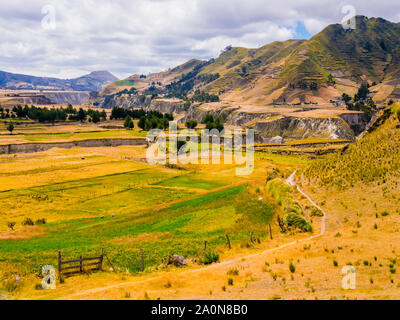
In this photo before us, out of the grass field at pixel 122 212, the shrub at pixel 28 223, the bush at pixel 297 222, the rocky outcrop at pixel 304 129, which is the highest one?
the rocky outcrop at pixel 304 129

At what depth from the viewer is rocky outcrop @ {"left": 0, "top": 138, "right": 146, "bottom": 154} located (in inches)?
4823

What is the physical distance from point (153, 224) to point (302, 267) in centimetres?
2575

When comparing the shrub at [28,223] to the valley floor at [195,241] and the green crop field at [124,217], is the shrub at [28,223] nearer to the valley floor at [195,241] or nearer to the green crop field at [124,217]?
the green crop field at [124,217]

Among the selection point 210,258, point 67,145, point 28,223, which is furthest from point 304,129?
point 210,258

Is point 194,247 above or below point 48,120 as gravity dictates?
below

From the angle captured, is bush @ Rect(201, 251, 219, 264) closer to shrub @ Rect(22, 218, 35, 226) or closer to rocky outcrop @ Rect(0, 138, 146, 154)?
shrub @ Rect(22, 218, 35, 226)

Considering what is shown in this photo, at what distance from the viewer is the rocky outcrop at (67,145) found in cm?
12250

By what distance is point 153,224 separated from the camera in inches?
1774

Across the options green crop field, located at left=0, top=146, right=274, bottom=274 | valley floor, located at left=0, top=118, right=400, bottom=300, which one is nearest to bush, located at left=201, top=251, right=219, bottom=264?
valley floor, located at left=0, top=118, right=400, bottom=300

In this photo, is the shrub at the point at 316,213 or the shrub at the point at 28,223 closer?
the shrub at the point at 316,213

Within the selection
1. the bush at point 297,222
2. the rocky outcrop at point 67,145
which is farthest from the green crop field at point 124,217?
the rocky outcrop at point 67,145

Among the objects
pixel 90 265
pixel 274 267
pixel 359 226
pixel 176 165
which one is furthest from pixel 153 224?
pixel 176 165
